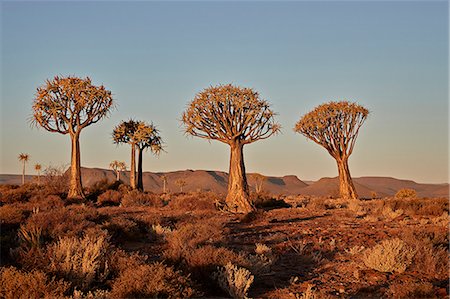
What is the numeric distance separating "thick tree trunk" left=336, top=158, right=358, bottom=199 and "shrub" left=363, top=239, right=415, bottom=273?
67.4 ft

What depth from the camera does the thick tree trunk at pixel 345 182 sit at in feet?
88.0

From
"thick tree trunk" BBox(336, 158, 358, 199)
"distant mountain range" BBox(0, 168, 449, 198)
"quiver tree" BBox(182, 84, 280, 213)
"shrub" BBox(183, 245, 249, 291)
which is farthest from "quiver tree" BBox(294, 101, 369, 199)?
"distant mountain range" BBox(0, 168, 449, 198)

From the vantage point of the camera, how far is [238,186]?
17.1 meters

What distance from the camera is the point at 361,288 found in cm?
575

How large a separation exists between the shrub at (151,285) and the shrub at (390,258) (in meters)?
3.26

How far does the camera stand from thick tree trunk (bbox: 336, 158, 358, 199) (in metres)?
26.8

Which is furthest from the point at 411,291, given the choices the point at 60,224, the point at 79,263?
the point at 60,224

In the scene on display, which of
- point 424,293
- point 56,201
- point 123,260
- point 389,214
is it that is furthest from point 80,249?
point 56,201

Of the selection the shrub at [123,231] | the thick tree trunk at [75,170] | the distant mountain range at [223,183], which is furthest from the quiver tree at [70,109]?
the distant mountain range at [223,183]

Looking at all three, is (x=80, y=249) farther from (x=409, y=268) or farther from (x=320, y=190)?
(x=320, y=190)

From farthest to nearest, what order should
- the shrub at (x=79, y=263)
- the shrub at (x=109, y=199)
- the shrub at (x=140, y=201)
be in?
1. the shrub at (x=109, y=199)
2. the shrub at (x=140, y=201)
3. the shrub at (x=79, y=263)

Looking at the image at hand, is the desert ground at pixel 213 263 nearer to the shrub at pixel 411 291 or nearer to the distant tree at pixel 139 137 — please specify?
the shrub at pixel 411 291

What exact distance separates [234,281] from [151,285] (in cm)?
126

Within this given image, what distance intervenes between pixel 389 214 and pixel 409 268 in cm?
808
